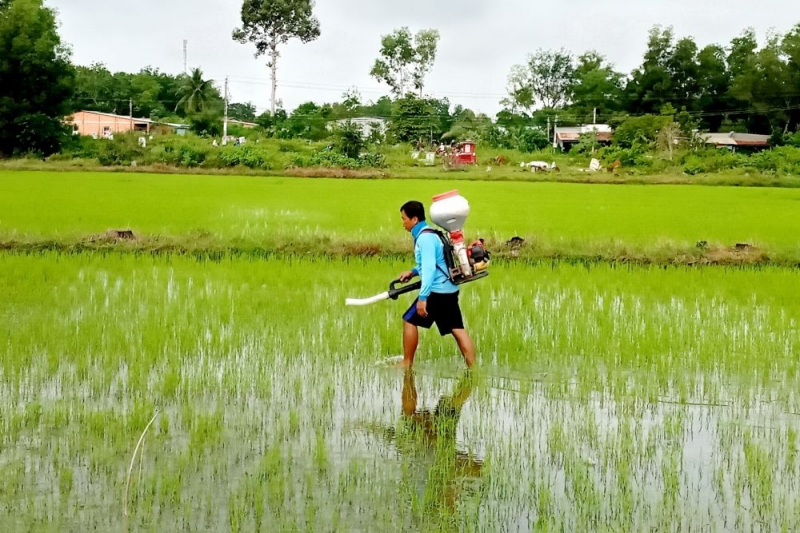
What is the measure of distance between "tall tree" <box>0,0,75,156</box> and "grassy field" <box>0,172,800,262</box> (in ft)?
31.0

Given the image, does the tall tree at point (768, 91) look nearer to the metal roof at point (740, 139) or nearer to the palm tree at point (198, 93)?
the metal roof at point (740, 139)

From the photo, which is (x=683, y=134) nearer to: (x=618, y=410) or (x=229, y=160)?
(x=229, y=160)

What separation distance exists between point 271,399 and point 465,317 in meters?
2.28

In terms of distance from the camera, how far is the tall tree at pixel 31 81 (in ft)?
96.5

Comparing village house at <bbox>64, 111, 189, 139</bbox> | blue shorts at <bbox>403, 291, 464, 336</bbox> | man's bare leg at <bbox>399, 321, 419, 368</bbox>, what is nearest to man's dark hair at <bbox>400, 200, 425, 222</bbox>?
blue shorts at <bbox>403, 291, 464, 336</bbox>

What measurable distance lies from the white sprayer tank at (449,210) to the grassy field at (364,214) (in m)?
5.38

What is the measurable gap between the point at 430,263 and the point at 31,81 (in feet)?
99.0

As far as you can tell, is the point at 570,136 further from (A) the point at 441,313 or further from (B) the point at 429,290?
(B) the point at 429,290

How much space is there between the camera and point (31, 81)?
101 ft

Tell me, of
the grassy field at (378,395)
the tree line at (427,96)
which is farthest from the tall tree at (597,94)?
the grassy field at (378,395)

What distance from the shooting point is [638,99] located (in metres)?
43.1

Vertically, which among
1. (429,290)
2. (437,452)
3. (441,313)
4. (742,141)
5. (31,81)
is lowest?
(437,452)

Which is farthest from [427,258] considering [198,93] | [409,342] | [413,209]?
[198,93]

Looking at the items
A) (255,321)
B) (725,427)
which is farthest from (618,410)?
(255,321)
